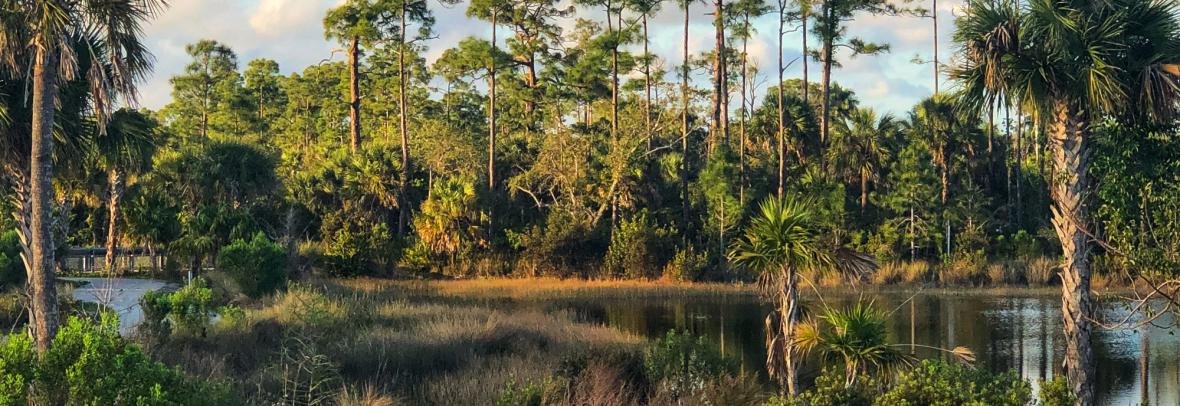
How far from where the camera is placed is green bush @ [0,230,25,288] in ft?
74.8

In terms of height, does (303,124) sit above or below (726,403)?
above

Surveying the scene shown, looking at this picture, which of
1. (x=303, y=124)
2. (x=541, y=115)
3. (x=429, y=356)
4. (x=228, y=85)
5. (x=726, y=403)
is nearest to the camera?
A: (x=726, y=403)

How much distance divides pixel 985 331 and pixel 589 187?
23803 millimetres

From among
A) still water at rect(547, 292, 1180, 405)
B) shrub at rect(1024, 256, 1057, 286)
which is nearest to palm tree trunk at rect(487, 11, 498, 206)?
still water at rect(547, 292, 1180, 405)

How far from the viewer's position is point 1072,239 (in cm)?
1437

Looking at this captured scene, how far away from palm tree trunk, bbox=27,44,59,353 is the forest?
0.04 metres

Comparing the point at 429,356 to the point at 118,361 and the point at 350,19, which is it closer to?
the point at 118,361

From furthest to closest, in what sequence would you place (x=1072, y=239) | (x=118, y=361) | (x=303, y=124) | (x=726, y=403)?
(x=303, y=124) < (x=1072, y=239) < (x=726, y=403) < (x=118, y=361)

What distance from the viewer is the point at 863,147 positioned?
47.9 m

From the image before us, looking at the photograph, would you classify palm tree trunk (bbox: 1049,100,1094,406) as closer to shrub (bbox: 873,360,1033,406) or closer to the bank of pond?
the bank of pond

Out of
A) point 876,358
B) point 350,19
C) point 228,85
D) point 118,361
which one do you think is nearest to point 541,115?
point 350,19

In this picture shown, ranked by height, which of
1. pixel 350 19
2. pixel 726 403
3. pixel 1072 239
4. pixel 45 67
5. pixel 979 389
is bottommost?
pixel 726 403

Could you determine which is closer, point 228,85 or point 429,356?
point 429,356

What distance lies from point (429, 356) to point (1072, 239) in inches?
402
